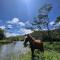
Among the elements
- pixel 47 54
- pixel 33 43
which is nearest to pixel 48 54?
pixel 47 54

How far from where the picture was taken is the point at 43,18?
11.5m

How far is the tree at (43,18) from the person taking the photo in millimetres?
11469

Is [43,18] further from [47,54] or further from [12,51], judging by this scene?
[12,51]

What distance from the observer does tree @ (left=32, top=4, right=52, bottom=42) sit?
11.5 meters

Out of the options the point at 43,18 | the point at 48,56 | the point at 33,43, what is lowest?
the point at 48,56

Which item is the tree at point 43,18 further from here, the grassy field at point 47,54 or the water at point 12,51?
the water at point 12,51

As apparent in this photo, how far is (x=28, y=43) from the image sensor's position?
37.7 ft

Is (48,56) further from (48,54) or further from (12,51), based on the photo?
(12,51)

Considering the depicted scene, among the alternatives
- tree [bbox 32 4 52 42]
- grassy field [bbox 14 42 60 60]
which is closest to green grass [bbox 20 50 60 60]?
grassy field [bbox 14 42 60 60]

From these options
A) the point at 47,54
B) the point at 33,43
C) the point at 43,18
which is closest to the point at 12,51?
the point at 33,43

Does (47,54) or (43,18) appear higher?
(43,18)

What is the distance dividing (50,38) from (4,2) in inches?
30.4

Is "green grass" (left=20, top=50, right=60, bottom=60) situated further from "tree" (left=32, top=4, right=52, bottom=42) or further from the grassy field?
"tree" (left=32, top=4, right=52, bottom=42)

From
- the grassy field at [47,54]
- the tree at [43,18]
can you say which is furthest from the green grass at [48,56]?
the tree at [43,18]
